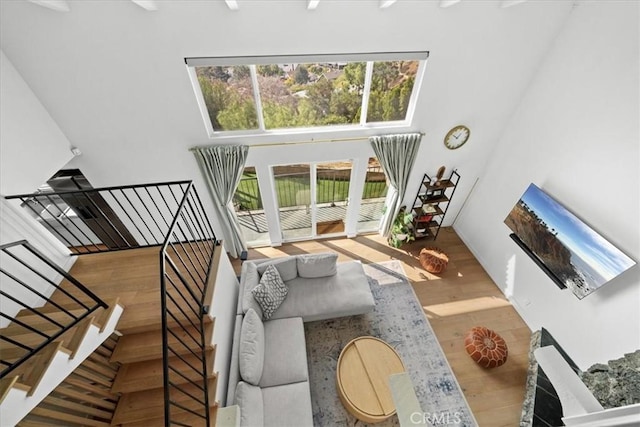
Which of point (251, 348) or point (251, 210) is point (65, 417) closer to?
point (251, 348)

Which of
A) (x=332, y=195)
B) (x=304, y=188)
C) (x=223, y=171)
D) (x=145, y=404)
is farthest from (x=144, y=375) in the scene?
(x=332, y=195)

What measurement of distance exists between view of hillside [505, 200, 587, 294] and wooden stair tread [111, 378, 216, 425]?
407cm

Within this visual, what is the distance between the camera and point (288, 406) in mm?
2684

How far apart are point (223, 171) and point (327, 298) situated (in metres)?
2.31

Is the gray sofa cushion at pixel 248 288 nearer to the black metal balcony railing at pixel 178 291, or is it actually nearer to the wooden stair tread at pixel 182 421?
the black metal balcony railing at pixel 178 291

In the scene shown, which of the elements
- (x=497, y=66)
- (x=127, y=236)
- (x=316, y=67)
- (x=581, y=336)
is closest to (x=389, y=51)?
(x=316, y=67)

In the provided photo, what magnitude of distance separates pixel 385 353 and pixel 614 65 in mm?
3890

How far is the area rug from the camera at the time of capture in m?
2.97

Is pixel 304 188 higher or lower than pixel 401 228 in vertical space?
higher

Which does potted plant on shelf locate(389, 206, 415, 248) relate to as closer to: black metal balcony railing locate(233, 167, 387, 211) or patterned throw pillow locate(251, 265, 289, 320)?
black metal balcony railing locate(233, 167, 387, 211)

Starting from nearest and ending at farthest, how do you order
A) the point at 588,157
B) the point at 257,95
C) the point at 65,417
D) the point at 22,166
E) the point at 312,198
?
the point at 65,417 < the point at 22,166 < the point at 588,157 < the point at 257,95 < the point at 312,198

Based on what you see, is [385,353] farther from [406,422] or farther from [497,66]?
[497,66]

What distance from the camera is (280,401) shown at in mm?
2725

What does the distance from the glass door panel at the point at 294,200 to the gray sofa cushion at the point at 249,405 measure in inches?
105
